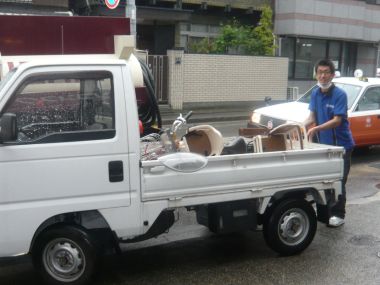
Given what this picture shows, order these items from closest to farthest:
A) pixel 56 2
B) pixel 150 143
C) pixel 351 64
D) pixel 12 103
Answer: pixel 12 103, pixel 150 143, pixel 56 2, pixel 351 64

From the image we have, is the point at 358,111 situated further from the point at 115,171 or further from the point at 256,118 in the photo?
the point at 115,171

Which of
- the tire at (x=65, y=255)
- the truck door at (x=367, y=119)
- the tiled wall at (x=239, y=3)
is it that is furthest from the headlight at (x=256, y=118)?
the tiled wall at (x=239, y=3)

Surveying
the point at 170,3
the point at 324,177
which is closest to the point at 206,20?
the point at 170,3

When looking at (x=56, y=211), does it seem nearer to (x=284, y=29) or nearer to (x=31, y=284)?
(x=31, y=284)

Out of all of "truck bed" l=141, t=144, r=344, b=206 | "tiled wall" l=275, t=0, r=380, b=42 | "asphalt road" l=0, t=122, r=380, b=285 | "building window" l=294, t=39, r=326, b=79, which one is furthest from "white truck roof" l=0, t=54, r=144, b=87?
"building window" l=294, t=39, r=326, b=79

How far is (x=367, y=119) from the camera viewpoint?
390 inches

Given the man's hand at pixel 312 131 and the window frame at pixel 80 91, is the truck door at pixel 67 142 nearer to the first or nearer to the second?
the window frame at pixel 80 91

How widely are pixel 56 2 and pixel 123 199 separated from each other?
14.7 m

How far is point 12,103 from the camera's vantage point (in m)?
4.00

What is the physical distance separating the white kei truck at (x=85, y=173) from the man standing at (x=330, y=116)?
156 centimetres

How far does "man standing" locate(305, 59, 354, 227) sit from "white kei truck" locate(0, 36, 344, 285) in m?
1.56

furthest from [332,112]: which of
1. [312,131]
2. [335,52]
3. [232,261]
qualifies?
[335,52]

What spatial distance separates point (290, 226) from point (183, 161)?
1530 mm

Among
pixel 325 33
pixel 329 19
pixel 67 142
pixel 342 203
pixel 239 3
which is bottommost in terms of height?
pixel 342 203
